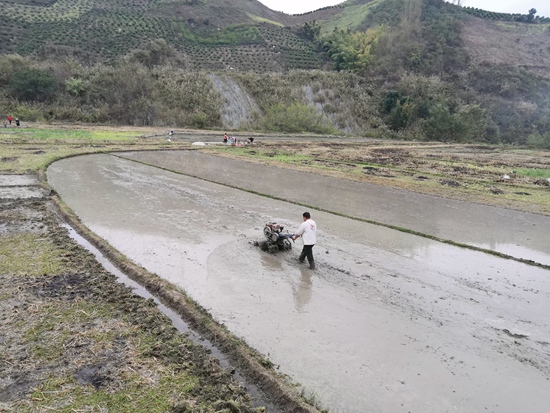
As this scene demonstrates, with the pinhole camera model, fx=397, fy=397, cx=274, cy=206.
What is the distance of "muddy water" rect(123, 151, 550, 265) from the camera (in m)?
11.7

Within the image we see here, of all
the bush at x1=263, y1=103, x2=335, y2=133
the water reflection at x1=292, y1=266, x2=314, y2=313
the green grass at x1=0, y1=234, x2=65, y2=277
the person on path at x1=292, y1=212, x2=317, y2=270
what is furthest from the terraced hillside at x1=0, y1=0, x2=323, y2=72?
the water reflection at x1=292, y1=266, x2=314, y2=313

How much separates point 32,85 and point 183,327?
49.8 meters

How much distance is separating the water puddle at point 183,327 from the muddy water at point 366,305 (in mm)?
554

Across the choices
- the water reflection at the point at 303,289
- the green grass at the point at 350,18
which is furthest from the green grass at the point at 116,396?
the green grass at the point at 350,18

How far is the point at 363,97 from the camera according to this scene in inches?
2474

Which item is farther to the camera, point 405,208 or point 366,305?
point 405,208

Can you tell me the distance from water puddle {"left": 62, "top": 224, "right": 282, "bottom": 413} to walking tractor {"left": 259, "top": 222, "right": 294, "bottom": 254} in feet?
10.7

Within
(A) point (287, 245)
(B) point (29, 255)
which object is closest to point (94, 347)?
(B) point (29, 255)

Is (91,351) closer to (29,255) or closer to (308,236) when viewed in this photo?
(29,255)

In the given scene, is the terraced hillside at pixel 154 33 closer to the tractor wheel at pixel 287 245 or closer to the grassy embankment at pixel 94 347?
the grassy embankment at pixel 94 347

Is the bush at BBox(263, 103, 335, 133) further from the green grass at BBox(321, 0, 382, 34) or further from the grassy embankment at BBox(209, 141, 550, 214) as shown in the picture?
the green grass at BBox(321, 0, 382, 34)

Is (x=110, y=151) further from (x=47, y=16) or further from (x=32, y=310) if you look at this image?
(x=47, y=16)

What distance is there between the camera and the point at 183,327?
6.39 meters

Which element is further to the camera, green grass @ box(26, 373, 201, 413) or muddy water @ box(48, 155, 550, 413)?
muddy water @ box(48, 155, 550, 413)
